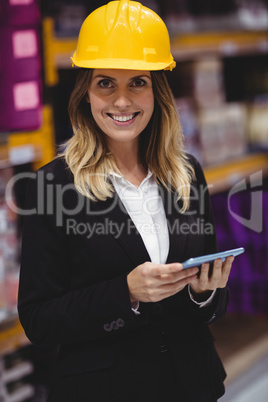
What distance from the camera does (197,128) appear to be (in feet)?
9.55

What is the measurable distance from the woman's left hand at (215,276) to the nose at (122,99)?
39cm

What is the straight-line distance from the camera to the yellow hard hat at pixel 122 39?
1255mm

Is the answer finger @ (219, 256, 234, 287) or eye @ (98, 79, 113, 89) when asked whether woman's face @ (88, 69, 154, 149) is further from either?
finger @ (219, 256, 234, 287)

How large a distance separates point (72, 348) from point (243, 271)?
5.85 feet

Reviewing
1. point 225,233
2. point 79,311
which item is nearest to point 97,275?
point 79,311

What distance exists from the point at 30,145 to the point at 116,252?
2.55 feet

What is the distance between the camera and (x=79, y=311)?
4.07 ft

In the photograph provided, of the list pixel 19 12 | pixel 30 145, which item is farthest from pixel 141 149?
pixel 19 12

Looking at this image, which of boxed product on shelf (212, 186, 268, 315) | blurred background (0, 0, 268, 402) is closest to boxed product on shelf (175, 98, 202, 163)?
blurred background (0, 0, 268, 402)

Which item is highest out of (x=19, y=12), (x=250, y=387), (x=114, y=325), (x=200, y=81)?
(x=19, y=12)

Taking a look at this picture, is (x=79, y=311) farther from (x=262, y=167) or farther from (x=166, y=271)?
(x=262, y=167)

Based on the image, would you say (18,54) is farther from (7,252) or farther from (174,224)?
(174,224)

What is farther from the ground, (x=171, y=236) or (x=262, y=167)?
Result: (x=171, y=236)

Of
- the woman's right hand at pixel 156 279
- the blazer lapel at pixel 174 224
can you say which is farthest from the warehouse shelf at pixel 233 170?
the woman's right hand at pixel 156 279
